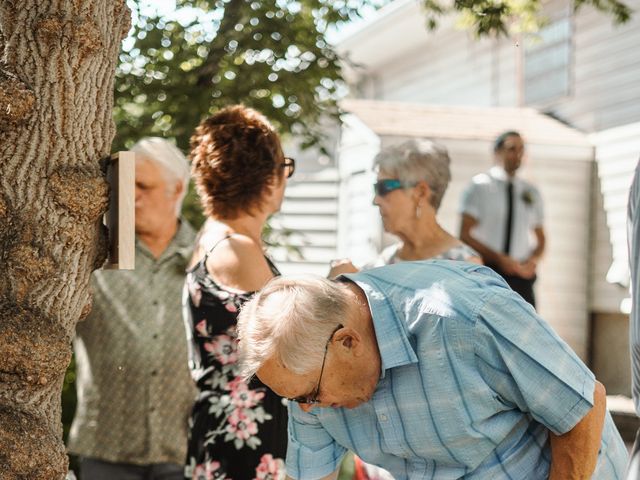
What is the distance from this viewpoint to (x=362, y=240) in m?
11.7

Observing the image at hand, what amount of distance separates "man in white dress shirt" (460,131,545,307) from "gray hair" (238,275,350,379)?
468cm

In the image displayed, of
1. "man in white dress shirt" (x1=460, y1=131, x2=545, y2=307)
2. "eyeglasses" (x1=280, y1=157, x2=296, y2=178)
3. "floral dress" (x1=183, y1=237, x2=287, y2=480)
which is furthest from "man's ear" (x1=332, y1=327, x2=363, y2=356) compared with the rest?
"man in white dress shirt" (x1=460, y1=131, x2=545, y2=307)

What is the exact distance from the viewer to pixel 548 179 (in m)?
11.0

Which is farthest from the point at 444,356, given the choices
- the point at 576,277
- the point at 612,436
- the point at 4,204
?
the point at 576,277

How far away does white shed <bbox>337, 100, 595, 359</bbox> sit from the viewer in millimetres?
10867

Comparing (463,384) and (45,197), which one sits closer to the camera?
(463,384)

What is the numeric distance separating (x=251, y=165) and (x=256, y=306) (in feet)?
3.78

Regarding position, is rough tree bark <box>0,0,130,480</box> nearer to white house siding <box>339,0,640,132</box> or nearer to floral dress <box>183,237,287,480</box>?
floral dress <box>183,237,287,480</box>

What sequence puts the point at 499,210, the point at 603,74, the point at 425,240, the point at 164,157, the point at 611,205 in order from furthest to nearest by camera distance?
the point at 603,74 < the point at 611,205 < the point at 499,210 < the point at 164,157 < the point at 425,240

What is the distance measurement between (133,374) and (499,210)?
13.5 ft

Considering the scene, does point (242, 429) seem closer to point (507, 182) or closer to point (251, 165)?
point (251, 165)

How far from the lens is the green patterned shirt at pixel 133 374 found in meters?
3.90

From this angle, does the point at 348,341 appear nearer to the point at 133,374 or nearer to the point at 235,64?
the point at 133,374

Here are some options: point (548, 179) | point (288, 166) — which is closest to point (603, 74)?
point (548, 179)
